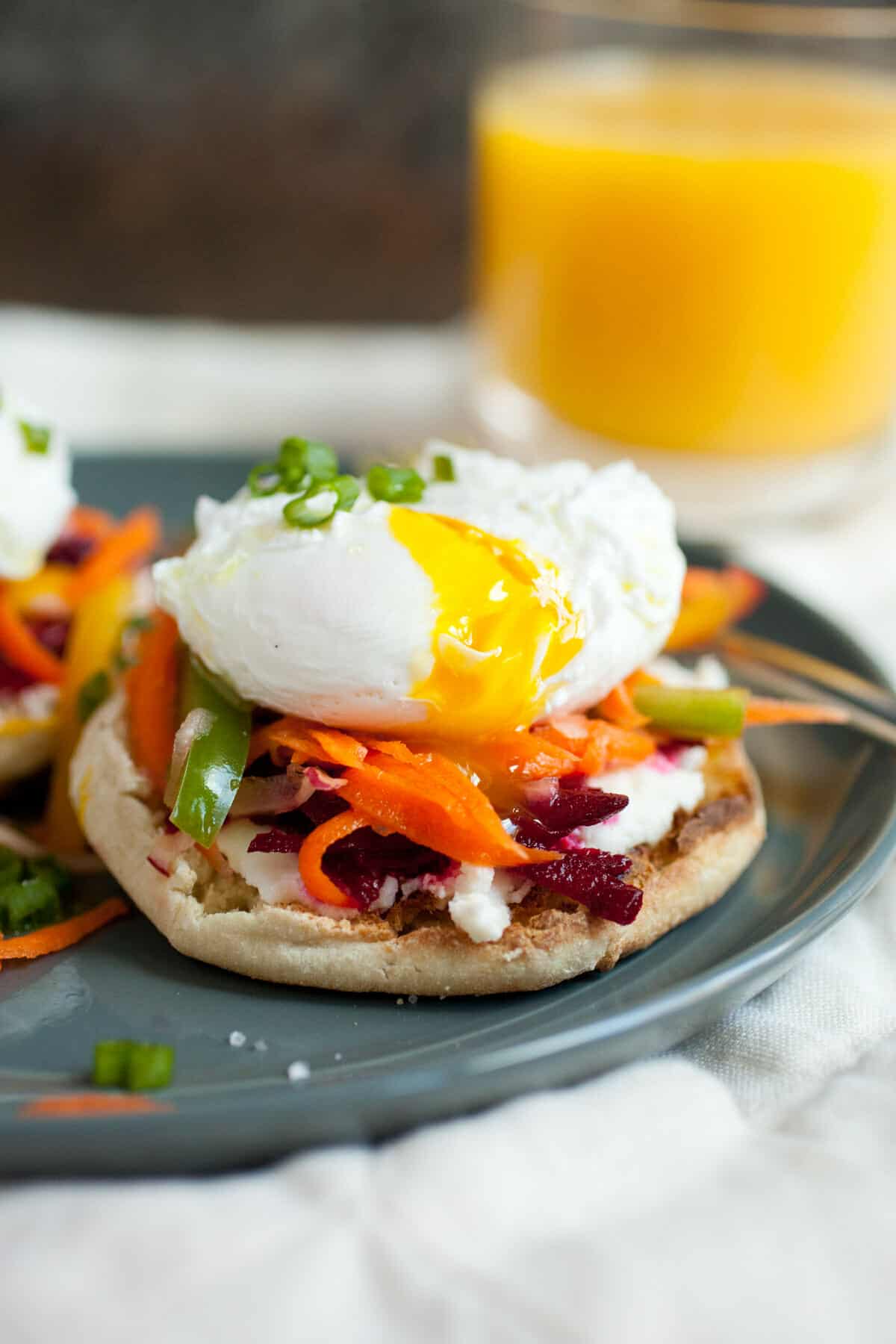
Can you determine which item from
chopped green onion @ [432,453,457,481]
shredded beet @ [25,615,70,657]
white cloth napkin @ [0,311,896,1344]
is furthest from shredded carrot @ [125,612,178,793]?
white cloth napkin @ [0,311,896,1344]

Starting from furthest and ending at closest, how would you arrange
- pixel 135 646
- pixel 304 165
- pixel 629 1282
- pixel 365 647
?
1. pixel 304 165
2. pixel 135 646
3. pixel 365 647
4. pixel 629 1282

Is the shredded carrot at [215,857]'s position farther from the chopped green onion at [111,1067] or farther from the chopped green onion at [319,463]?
the chopped green onion at [319,463]

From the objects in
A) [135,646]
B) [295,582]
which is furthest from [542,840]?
[135,646]

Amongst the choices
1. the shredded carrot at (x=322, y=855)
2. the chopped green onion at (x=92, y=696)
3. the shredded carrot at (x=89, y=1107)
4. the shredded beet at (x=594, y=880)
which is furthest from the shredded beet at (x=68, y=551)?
the shredded carrot at (x=89, y=1107)

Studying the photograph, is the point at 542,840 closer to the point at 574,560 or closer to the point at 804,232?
the point at 574,560

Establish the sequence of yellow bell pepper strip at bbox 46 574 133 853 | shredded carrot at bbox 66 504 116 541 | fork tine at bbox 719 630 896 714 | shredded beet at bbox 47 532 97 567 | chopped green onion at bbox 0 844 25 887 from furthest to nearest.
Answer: shredded carrot at bbox 66 504 116 541, shredded beet at bbox 47 532 97 567, fork tine at bbox 719 630 896 714, yellow bell pepper strip at bbox 46 574 133 853, chopped green onion at bbox 0 844 25 887

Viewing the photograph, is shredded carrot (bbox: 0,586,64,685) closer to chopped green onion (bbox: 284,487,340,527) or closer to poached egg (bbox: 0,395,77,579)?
poached egg (bbox: 0,395,77,579)

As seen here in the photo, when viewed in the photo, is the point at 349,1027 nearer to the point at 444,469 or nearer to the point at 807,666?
the point at 444,469
